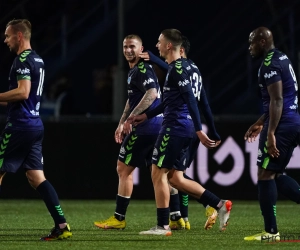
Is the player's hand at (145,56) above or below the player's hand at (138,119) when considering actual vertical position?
above

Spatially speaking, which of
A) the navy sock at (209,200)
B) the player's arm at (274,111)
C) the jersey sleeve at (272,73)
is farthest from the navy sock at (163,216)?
the jersey sleeve at (272,73)

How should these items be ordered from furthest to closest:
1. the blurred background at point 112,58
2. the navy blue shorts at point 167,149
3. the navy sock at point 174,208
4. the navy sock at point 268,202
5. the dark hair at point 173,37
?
the blurred background at point 112,58, the navy sock at point 174,208, the dark hair at point 173,37, the navy blue shorts at point 167,149, the navy sock at point 268,202

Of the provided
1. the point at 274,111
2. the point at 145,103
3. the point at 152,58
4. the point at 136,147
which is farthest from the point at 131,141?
the point at 274,111

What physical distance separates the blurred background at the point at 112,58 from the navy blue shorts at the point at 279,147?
621cm

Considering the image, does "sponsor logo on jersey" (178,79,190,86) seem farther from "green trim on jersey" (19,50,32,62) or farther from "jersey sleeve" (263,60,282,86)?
"green trim on jersey" (19,50,32,62)

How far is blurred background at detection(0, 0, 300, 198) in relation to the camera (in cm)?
1550

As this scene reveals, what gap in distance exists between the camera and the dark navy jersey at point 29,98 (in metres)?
9.16

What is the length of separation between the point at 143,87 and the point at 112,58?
1122cm

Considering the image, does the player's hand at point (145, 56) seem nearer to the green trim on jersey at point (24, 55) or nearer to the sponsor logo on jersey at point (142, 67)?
the sponsor logo on jersey at point (142, 67)

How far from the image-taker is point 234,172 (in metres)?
15.2

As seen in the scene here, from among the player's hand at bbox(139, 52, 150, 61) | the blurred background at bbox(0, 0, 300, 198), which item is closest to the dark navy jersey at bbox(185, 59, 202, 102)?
the player's hand at bbox(139, 52, 150, 61)

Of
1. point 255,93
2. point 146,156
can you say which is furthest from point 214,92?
point 146,156

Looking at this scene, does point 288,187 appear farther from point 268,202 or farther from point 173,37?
point 173,37

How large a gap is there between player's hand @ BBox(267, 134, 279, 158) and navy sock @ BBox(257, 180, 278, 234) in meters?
0.30
